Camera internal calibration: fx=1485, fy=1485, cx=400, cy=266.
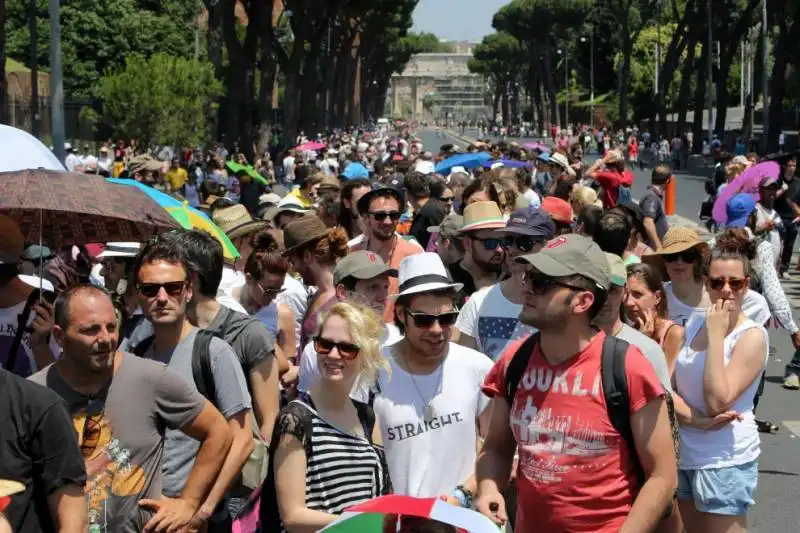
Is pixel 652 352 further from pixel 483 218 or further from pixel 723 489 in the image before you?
pixel 483 218

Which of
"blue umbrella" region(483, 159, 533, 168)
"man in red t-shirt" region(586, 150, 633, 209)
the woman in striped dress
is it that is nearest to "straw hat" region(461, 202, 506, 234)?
the woman in striped dress

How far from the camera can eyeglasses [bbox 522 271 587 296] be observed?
3.99 m

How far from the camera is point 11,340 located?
5645 millimetres

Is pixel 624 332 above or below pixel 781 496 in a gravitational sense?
above

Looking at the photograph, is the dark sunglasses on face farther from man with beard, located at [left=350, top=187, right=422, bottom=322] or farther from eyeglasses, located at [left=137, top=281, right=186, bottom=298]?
eyeglasses, located at [left=137, top=281, right=186, bottom=298]

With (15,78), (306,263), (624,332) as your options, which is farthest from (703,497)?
(15,78)

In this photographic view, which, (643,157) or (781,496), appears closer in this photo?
(781,496)

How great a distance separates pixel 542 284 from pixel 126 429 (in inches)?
51.1

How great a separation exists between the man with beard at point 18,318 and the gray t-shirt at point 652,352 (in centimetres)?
210

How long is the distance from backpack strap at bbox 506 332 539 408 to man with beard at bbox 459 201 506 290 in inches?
103

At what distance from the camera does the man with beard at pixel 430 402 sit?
473 cm

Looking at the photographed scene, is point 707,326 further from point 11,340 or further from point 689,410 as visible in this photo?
point 11,340

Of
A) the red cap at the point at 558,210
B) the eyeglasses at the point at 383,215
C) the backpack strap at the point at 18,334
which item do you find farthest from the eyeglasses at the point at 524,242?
the red cap at the point at 558,210

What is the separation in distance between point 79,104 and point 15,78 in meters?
6.29
